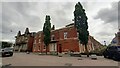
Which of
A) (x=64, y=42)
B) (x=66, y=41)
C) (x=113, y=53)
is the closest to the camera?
(x=113, y=53)

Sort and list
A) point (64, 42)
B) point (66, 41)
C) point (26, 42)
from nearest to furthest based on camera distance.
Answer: point (66, 41), point (64, 42), point (26, 42)

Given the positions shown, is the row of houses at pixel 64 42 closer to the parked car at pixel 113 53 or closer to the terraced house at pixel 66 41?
the terraced house at pixel 66 41

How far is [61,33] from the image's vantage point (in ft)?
126

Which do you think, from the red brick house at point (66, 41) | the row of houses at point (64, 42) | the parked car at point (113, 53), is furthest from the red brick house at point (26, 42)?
the parked car at point (113, 53)

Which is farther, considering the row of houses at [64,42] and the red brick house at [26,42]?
the red brick house at [26,42]

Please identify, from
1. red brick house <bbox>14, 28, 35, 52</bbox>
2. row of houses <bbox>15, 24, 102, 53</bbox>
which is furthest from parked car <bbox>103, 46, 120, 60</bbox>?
red brick house <bbox>14, 28, 35, 52</bbox>

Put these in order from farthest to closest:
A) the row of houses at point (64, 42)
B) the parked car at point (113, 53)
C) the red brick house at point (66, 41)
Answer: the row of houses at point (64, 42) < the red brick house at point (66, 41) < the parked car at point (113, 53)

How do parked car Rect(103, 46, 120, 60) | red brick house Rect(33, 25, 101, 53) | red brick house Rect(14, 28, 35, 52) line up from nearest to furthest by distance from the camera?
parked car Rect(103, 46, 120, 60) < red brick house Rect(33, 25, 101, 53) < red brick house Rect(14, 28, 35, 52)

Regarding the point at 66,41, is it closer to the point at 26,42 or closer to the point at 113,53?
the point at 113,53

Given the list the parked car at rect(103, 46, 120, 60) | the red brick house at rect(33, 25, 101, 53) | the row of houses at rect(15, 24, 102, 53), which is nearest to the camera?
the parked car at rect(103, 46, 120, 60)

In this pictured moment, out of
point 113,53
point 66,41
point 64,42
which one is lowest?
point 113,53

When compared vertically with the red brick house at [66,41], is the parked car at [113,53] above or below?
below

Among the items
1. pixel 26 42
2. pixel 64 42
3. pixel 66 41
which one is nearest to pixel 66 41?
pixel 66 41

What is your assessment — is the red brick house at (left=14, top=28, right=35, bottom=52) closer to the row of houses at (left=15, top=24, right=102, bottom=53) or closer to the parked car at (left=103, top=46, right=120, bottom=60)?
the row of houses at (left=15, top=24, right=102, bottom=53)
